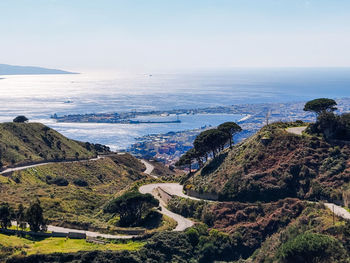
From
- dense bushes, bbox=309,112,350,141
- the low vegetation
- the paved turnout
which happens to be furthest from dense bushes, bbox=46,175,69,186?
dense bushes, bbox=309,112,350,141

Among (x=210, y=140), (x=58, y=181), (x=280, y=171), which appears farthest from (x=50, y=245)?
(x=58, y=181)

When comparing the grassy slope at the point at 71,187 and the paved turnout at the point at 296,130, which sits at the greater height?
the paved turnout at the point at 296,130

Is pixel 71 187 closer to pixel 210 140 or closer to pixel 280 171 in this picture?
pixel 210 140

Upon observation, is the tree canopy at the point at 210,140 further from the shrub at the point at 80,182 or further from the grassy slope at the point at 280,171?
the shrub at the point at 80,182

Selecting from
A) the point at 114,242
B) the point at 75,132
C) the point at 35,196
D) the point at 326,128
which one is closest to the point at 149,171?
the point at 35,196

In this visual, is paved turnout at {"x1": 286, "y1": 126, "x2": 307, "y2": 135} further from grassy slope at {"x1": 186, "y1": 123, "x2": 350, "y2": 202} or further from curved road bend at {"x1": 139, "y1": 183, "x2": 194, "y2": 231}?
curved road bend at {"x1": 139, "y1": 183, "x2": 194, "y2": 231}

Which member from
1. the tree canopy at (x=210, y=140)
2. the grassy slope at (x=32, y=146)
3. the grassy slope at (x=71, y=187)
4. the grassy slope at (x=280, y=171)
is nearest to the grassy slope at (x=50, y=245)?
the grassy slope at (x=71, y=187)
